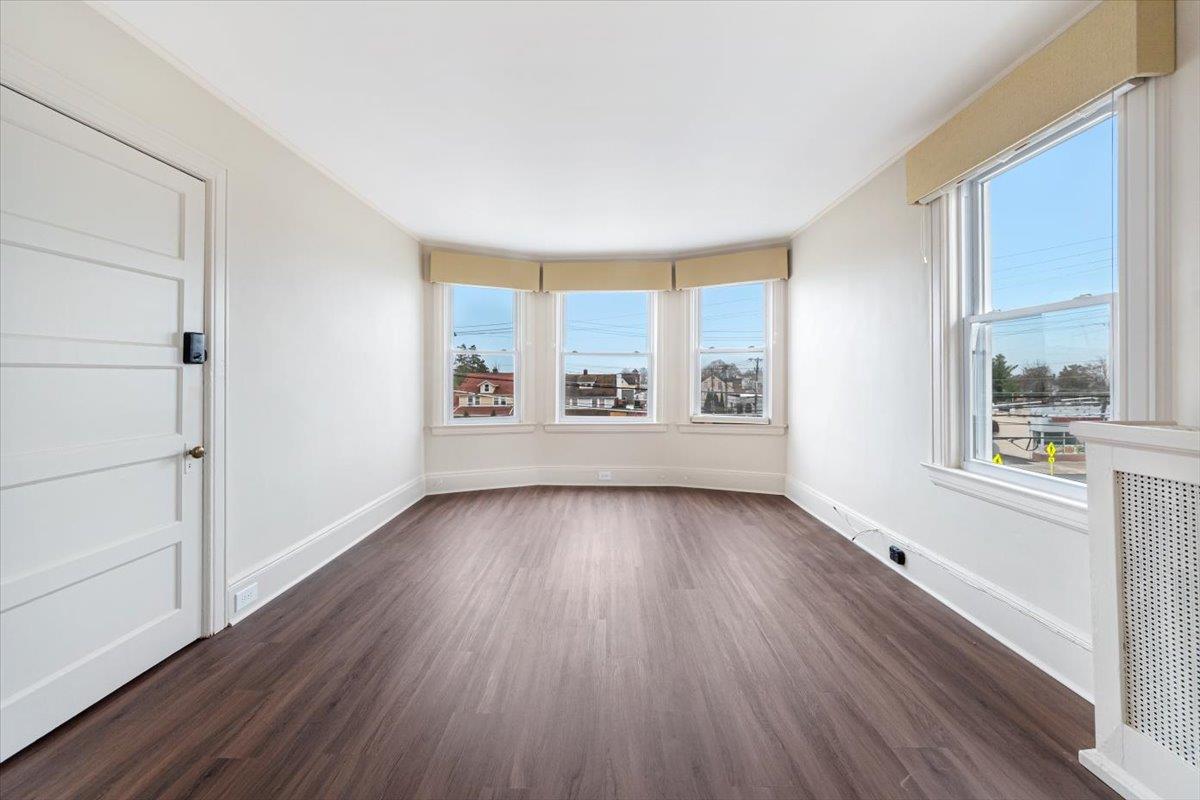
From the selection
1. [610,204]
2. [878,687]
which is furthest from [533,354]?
[878,687]

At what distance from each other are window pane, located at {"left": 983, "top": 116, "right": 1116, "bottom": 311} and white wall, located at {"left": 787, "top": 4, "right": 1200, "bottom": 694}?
26 centimetres

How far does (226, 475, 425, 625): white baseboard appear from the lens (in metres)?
2.44

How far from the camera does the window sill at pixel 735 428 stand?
4.83 meters

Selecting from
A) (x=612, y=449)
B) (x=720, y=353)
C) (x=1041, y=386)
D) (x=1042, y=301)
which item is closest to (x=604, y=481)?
(x=612, y=449)

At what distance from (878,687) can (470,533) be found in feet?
9.23

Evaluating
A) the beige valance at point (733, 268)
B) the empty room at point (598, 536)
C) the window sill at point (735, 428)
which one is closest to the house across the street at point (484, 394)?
the empty room at point (598, 536)

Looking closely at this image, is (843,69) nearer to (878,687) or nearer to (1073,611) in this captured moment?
(1073,611)

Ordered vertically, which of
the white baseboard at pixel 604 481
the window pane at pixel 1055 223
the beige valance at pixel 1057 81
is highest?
the beige valance at pixel 1057 81

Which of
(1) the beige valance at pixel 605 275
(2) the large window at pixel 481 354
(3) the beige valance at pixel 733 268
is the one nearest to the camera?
(3) the beige valance at pixel 733 268

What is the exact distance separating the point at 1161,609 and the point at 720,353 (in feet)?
12.9

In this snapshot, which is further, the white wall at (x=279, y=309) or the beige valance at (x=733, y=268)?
the beige valance at (x=733, y=268)

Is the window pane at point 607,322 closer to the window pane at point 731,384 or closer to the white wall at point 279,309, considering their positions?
the window pane at point 731,384

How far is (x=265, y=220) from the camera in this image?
8.46 ft

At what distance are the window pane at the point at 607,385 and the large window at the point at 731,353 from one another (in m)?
0.61
